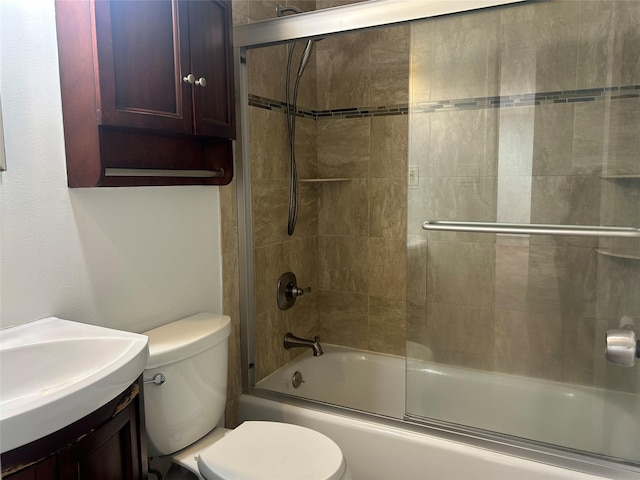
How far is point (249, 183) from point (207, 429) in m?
0.98

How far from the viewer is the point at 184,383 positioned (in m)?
1.55

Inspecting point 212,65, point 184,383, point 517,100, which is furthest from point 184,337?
point 517,100

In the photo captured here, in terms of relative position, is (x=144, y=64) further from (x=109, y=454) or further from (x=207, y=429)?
(x=207, y=429)

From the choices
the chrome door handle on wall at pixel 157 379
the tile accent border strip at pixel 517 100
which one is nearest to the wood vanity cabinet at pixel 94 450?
the chrome door handle on wall at pixel 157 379

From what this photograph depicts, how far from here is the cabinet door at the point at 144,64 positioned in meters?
1.33

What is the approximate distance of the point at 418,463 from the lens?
69.8 inches

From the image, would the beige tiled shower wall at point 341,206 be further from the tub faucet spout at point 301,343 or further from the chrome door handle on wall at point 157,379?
the chrome door handle on wall at point 157,379

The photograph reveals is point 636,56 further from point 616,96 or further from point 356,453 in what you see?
point 356,453

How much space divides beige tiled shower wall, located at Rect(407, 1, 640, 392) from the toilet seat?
70 centimetres

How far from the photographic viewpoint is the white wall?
1282 mm

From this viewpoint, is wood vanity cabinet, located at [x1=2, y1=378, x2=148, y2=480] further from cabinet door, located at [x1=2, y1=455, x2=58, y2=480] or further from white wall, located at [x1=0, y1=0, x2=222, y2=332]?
white wall, located at [x1=0, y1=0, x2=222, y2=332]

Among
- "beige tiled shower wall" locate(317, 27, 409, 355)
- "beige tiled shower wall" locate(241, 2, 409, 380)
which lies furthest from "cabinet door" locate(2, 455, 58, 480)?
"beige tiled shower wall" locate(317, 27, 409, 355)

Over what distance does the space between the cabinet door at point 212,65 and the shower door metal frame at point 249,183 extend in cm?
25

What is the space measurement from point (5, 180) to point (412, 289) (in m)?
1.49
